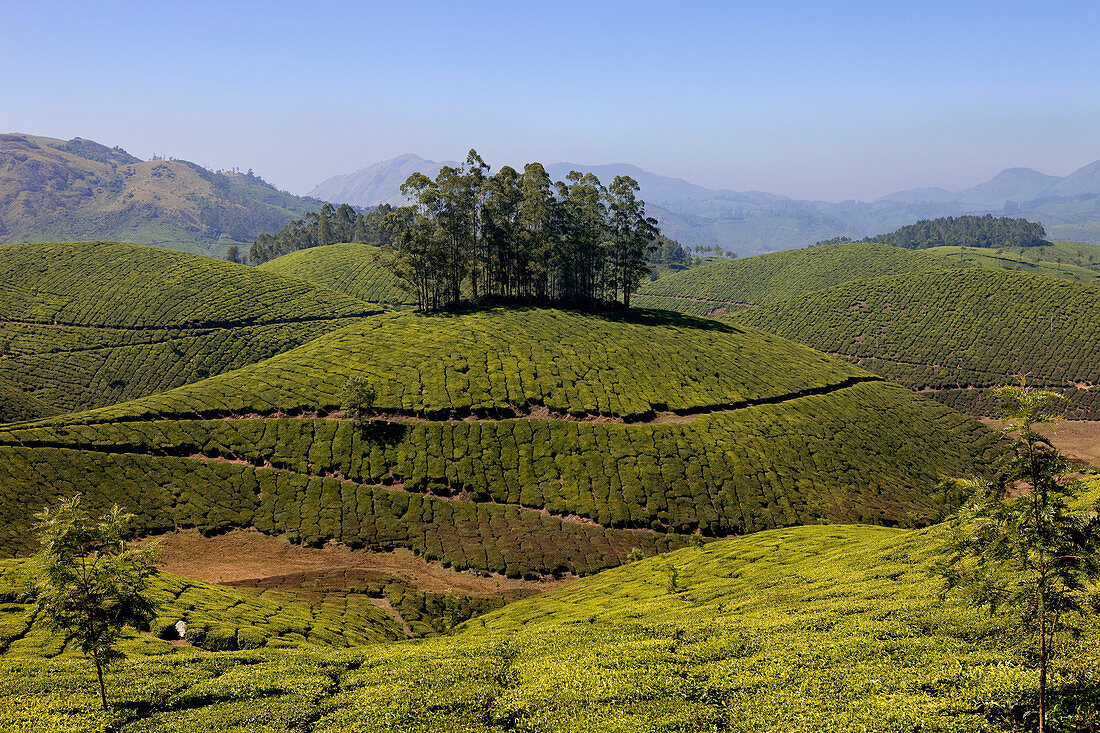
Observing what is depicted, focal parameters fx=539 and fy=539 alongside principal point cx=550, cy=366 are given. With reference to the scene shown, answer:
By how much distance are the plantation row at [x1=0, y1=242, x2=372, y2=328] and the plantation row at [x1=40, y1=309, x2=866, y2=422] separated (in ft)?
163

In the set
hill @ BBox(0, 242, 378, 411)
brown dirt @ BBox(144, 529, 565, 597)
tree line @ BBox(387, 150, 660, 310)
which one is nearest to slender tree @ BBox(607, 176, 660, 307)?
tree line @ BBox(387, 150, 660, 310)

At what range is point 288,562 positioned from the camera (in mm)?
56656

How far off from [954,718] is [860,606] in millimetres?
13267

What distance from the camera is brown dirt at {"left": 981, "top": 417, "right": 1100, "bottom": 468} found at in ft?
358

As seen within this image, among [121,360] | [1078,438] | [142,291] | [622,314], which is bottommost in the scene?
[1078,438]

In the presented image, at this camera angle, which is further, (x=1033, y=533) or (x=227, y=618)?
(x=227, y=618)

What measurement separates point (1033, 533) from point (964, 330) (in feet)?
581

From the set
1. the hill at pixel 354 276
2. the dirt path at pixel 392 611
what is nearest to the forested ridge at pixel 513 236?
the hill at pixel 354 276

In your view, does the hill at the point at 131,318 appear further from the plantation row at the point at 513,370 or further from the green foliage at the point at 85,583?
the green foliage at the point at 85,583

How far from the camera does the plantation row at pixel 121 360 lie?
104 meters

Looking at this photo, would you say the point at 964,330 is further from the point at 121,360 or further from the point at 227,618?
the point at 121,360

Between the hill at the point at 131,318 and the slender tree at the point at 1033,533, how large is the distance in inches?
4780

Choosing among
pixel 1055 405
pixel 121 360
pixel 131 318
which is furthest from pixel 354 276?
pixel 1055 405

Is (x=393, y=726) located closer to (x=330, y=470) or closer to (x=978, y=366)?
(x=330, y=470)
